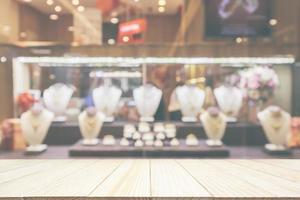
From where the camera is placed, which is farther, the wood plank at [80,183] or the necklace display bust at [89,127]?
the necklace display bust at [89,127]

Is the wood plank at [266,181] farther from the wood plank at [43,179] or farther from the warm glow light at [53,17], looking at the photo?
the warm glow light at [53,17]

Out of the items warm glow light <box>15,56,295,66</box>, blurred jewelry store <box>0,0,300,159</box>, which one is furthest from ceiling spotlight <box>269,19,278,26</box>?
warm glow light <box>15,56,295,66</box>

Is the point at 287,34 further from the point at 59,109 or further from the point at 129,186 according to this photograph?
the point at 129,186

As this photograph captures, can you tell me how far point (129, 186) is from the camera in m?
0.51

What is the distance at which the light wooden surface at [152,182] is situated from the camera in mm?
461

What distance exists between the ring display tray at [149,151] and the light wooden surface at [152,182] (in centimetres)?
72

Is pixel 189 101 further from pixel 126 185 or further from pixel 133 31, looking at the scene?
pixel 126 185

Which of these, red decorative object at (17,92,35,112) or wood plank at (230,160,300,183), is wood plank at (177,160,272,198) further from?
red decorative object at (17,92,35,112)

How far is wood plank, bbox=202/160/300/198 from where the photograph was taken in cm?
47

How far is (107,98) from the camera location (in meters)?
1.70

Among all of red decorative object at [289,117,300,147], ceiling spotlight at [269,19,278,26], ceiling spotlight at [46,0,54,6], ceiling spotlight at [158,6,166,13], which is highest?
ceiling spotlight at [46,0,54,6]

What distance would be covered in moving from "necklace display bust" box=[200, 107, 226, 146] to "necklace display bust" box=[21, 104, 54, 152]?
28.0 inches

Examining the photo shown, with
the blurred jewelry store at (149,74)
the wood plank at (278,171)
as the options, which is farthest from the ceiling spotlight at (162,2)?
the wood plank at (278,171)

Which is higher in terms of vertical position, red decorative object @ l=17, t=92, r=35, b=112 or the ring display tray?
red decorative object @ l=17, t=92, r=35, b=112
